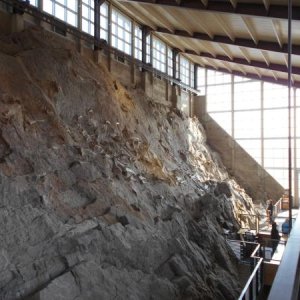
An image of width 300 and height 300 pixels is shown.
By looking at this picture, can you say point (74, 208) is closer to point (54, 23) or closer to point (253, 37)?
point (54, 23)

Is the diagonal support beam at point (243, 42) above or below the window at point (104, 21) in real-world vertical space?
below

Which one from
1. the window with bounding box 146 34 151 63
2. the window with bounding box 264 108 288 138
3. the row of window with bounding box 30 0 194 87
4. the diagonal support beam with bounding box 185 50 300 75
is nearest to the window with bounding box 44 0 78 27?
the row of window with bounding box 30 0 194 87

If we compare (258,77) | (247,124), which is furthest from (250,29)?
(247,124)

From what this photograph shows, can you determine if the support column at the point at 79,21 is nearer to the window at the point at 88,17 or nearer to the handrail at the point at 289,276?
the window at the point at 88,17

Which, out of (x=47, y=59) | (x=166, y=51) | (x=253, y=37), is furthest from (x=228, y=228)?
(x=166, y=51)

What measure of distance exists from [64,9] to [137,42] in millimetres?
7746

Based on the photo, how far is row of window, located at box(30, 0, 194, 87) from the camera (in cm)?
1883

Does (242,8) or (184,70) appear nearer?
(242,8)

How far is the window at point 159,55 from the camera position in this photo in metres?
28.1

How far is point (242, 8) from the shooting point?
15.0 meters

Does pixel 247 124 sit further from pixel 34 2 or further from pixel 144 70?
pixel 34 2

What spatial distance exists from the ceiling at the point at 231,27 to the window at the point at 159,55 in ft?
1.98

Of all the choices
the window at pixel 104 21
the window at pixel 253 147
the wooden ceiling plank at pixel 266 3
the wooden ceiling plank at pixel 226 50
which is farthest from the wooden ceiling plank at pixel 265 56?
the window at pixel 104 21

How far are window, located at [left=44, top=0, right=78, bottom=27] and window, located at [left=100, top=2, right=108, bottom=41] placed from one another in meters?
2.26
